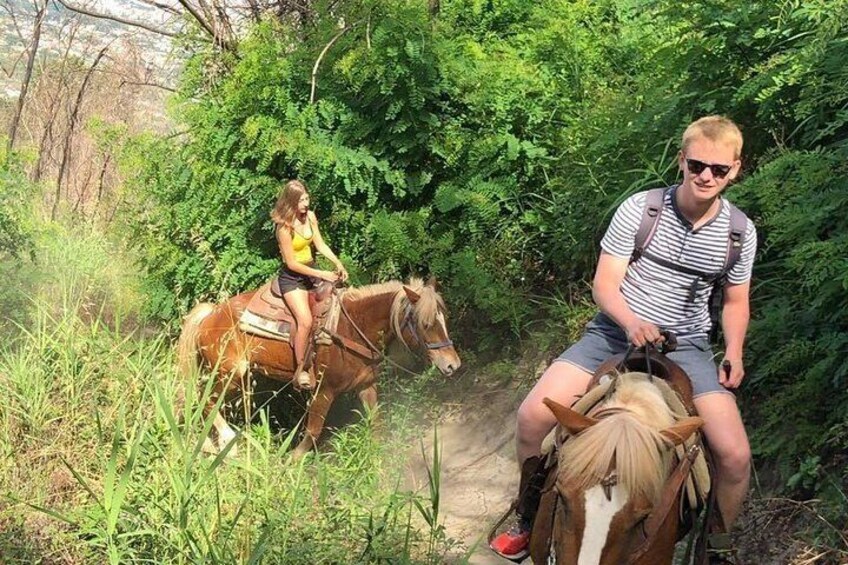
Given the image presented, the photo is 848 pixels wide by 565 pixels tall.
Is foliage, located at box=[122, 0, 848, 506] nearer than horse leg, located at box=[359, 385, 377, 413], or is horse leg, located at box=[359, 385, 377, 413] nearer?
foliage, located at box=[122, 0, 848, 506]

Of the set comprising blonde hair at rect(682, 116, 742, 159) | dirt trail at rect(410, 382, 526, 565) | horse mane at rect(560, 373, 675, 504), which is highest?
blonde hair at rect(682, 116, 742, 159)

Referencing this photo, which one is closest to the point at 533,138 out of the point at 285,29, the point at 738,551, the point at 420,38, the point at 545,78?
the point at 545,78

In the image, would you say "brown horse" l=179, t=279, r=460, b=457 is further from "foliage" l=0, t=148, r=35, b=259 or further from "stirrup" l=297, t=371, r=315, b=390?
"foliage" l=0, t=148, r=35, b=259

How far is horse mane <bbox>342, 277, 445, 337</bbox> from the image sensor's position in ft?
24.3

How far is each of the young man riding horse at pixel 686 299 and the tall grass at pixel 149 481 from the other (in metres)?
0.86

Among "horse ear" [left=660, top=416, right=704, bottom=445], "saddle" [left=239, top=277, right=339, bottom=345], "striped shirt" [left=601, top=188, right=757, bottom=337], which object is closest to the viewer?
"horse ear" [left=660, top=416, right=704, bottom=445]

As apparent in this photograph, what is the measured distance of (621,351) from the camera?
4.02 m

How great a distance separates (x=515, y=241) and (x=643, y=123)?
6.86ft

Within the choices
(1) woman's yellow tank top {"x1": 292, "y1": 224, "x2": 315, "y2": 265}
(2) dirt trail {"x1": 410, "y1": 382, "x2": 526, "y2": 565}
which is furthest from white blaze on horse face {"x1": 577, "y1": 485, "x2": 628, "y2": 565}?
(1) woman's yellow tank top {"x1": 292, "y1": 224, "x2": 315, "y2": 265}

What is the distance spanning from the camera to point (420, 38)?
29.1ft

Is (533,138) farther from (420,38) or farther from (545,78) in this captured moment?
(420,38)

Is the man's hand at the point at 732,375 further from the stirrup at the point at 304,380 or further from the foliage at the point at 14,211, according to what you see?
the foliage at the point at 14,211

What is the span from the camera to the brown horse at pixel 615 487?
9.53 feet

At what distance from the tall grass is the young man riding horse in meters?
0.86
